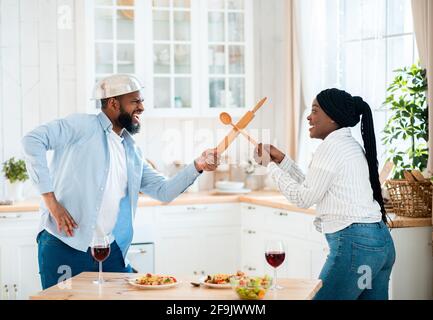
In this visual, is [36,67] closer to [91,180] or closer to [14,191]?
[14,191]

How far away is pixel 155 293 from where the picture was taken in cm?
268

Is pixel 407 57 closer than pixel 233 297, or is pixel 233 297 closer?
pixel 233 297

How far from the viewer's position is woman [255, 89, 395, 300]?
311 centimetres

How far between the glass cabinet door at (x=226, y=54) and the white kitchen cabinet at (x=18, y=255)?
169cm

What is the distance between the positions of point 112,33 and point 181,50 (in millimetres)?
533

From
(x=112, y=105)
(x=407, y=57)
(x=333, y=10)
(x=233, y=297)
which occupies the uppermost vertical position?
(x=333, y=10)

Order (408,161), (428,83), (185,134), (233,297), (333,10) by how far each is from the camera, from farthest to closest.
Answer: (185,134)
(333,10)
(408,161)
(428,83)
(233,297)

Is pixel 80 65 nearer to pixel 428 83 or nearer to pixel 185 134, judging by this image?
pixel 185 134

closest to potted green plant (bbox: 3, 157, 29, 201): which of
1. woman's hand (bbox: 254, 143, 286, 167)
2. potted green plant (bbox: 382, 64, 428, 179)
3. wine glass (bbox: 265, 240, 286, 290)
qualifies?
woman's hand (bbox: 254, 143, 286, 167)

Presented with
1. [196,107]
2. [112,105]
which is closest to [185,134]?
[196,107]

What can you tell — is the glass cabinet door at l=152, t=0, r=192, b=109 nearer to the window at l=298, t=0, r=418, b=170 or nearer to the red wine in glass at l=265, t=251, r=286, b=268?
the window at l=298, t=0, r=418, b=170

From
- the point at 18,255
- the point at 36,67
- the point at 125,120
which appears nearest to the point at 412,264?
the point at 125,120

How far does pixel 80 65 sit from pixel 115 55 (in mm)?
268

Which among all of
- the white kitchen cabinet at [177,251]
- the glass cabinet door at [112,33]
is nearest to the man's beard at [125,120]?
the white kitchen cabinet at [177,251]
